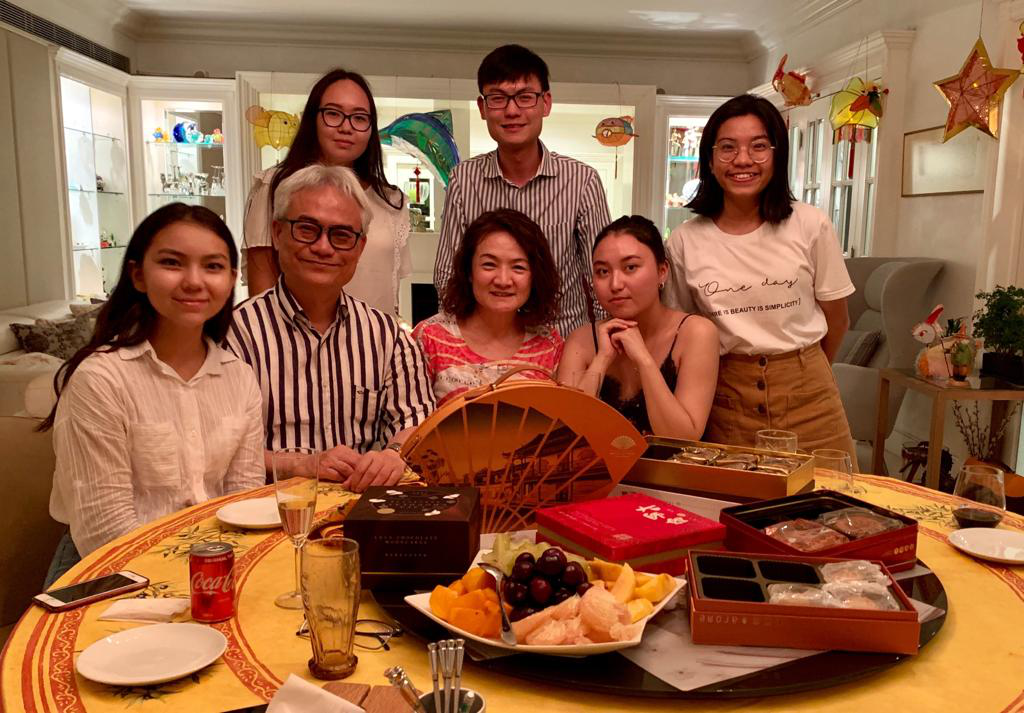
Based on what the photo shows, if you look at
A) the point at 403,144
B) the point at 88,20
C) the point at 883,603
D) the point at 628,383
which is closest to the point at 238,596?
the point at 883,603

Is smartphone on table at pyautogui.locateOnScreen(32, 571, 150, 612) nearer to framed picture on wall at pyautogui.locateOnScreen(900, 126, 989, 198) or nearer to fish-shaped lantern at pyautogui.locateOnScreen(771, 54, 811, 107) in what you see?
framed picture on wall at pyautogui.locateOnScreen(900, 126, 989, 198)

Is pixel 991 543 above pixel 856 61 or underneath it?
underneath

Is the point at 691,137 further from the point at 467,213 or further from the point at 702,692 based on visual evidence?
the point at 702,692

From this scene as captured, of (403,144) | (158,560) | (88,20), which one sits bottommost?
(158,560)

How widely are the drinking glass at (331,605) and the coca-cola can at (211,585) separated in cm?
20

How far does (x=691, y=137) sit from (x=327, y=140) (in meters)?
5.40

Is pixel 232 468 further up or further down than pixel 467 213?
further down

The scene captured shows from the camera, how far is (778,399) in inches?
89.7

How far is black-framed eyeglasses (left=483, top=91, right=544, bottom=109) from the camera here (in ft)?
8.20

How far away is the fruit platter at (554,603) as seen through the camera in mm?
1009

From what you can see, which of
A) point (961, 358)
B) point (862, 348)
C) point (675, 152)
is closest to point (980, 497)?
point (961, 358)

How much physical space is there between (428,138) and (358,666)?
6093 millimetres

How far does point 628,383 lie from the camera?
2184 millimetres

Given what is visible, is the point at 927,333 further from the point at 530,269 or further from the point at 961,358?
the point at 530,269
